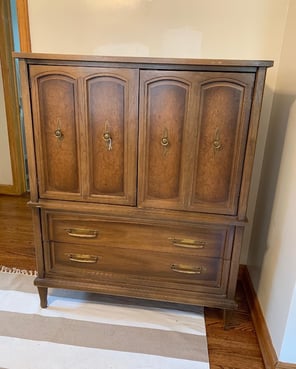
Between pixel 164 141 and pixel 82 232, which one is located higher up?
pixel 164 141

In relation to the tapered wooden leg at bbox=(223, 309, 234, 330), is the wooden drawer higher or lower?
higher

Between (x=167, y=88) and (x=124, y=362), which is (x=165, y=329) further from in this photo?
(x=167, y=88)

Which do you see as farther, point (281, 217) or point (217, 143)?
point (281, 217)

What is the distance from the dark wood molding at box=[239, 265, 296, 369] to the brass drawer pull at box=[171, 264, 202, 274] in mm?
459

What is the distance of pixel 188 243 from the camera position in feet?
4.80

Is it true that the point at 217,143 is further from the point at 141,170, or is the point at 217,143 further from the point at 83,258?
the point at 83,258

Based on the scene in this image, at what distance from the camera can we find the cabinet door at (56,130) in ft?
4.25

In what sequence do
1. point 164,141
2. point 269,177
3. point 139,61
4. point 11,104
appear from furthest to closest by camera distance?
point 11,104, point 269,177, point 164,141, point 139,61

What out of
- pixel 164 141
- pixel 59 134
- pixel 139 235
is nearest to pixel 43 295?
pixel 139 235

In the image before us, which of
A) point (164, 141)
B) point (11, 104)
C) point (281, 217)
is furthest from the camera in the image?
point (11, 104)

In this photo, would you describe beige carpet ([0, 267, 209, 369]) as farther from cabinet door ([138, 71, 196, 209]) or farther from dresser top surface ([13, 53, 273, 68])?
dresser top surface ([13, 53, 273, 68])

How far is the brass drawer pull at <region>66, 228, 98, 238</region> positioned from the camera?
1.53 meters

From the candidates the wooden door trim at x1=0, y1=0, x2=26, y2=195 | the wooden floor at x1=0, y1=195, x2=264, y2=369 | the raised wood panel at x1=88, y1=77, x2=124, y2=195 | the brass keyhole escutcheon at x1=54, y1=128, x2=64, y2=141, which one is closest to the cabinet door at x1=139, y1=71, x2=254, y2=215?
the raised wood panel at x1=88, y1=77, x2=124, y2=195

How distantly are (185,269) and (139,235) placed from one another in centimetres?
30
